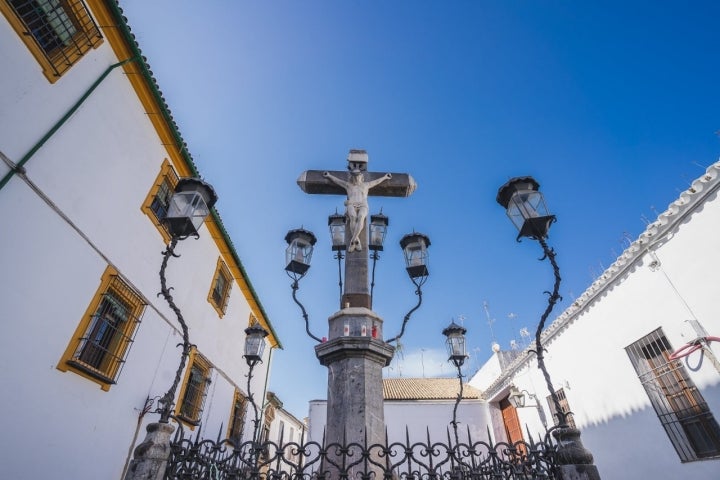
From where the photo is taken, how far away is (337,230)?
16.3ft

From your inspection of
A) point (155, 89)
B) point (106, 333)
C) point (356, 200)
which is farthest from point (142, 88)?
point (356, 200)

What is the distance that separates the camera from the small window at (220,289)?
35.5 feet

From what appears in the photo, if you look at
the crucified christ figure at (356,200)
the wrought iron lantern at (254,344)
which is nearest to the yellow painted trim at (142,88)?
the wrought iron lantern at (254,344)

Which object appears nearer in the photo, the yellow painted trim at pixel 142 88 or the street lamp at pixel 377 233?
the street lamp at pixel 377 233

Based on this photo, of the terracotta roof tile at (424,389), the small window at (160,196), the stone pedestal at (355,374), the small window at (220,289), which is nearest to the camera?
the stone pedestal at (355,374)

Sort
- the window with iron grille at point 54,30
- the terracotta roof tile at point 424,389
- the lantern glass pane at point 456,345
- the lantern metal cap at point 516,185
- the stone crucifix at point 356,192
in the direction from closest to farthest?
the lantern metal cap at point 516,185 → the stone crucifix at point 356,192 → the window with iron grille at point 54,30 → the lantern glass pane at point 456,345 → the terracotta roof tile at point 424,389

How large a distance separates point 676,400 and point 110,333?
1099 centimetres

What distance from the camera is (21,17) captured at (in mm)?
4809

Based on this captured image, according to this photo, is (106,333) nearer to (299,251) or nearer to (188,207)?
(299,251)

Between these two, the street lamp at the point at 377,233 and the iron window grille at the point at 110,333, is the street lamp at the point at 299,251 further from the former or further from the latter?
the iron window grille at the point at 110,333

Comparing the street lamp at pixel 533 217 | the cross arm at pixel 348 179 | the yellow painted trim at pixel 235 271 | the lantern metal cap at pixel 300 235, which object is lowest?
the street lamp at pixel 533 217

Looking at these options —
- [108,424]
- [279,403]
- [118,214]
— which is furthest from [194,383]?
[279,403]

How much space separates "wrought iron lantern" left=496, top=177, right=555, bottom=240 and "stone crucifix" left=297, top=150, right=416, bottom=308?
5.76ft

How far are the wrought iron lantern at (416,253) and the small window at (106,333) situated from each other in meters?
5.04
